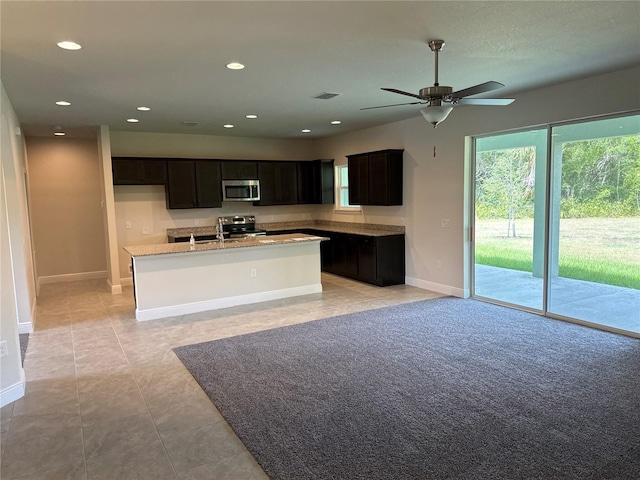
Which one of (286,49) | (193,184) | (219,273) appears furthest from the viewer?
Answer: (193,184)

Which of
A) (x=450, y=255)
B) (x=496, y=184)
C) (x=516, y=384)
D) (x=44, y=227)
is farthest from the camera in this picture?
(x=44, y=227)

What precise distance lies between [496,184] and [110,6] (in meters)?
4.83

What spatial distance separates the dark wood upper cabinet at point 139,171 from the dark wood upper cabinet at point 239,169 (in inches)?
41.9

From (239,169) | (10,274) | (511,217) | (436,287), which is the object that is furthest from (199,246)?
(511,217)

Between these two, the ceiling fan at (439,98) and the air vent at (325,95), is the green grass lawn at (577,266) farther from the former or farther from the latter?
the air vent at (325,95)

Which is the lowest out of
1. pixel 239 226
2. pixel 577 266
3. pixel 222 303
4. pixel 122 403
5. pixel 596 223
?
pixel 122 403

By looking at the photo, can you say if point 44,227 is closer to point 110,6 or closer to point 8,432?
point 8,432

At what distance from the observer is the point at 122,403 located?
10.5 ft

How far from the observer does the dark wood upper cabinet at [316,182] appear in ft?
28.4

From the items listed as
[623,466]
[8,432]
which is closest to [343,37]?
[623,466]

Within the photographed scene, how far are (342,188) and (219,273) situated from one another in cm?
368

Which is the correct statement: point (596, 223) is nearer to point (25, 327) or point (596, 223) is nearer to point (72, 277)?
point (25, 327)

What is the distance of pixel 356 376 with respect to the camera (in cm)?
355

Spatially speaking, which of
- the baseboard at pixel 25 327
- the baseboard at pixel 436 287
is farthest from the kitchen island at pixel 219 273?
the baseboard at pixel 436 287
